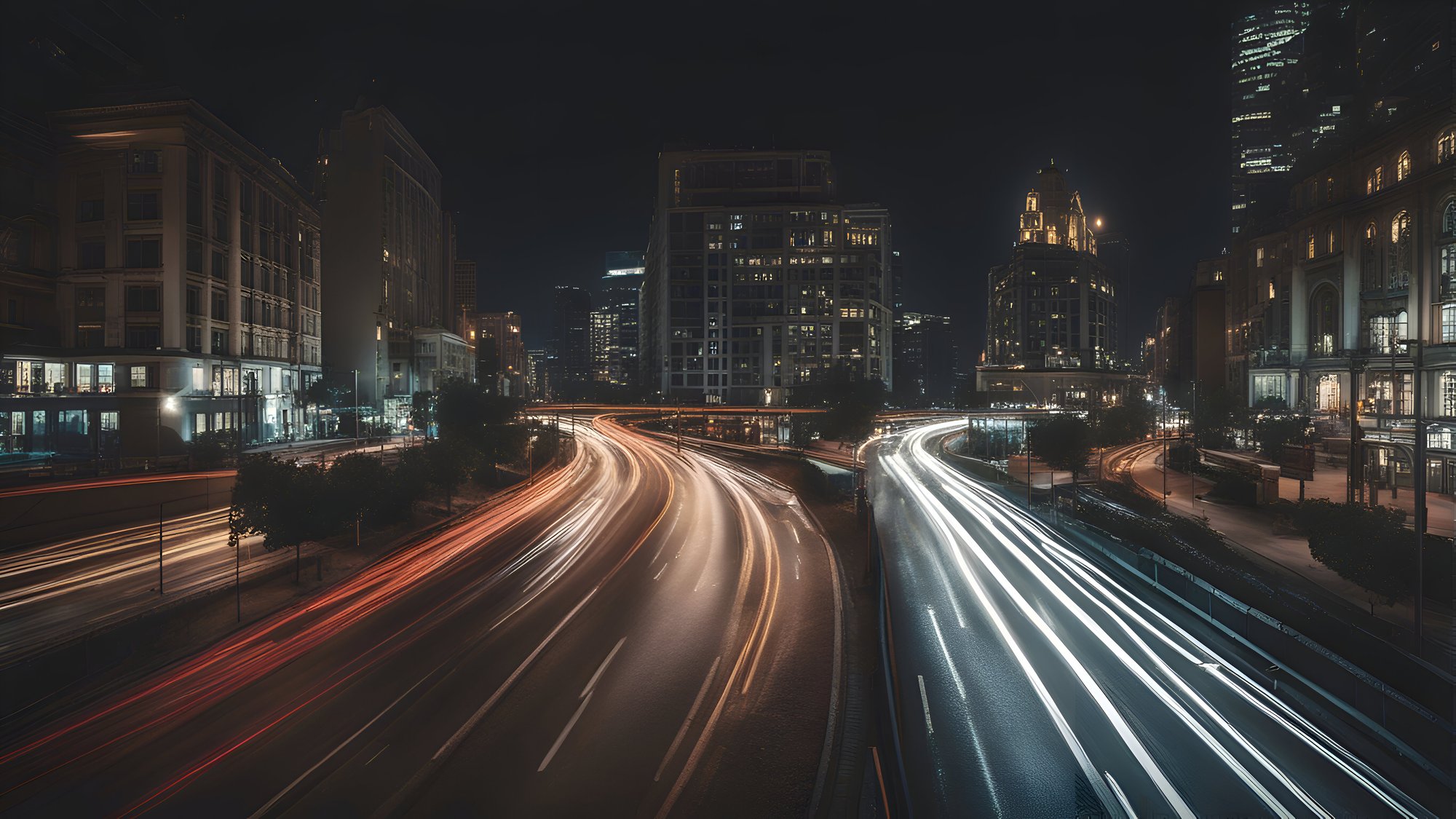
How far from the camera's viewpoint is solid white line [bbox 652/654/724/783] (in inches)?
456

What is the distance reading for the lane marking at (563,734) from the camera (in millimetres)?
11602

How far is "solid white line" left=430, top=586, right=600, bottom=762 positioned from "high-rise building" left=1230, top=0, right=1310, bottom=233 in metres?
166

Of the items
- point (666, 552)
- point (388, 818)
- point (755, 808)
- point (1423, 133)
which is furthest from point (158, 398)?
point (1423, 133)

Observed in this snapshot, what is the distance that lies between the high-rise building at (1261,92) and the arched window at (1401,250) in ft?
320

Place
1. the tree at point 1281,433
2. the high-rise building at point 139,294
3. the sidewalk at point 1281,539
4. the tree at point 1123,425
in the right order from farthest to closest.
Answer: the tree at point 1123,425 → the tree at point 1281,433 → the high-rise building at point 139,294 → the sidewalk at point 1281,539

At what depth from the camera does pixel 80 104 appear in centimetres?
4488

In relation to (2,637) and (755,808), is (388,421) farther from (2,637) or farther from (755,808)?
(755,808)

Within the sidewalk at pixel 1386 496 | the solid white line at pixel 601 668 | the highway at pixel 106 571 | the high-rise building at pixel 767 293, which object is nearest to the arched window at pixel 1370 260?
the sidewalk at pixel 1386 496

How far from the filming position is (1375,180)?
54750 millimetres

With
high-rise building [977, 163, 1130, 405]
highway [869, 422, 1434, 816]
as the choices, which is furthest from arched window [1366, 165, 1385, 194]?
high-rise building [977, 163, 1130, 405]

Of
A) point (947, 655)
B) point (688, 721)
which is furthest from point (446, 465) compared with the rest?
point (947, 655)

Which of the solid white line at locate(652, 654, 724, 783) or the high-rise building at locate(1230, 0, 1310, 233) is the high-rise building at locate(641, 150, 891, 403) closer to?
the high-rise building at locate(1230, 0, 1310, 233)

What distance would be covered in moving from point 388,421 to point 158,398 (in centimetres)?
4766

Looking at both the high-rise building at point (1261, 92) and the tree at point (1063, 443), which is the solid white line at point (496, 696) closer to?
the tree at point (1063, 443)
